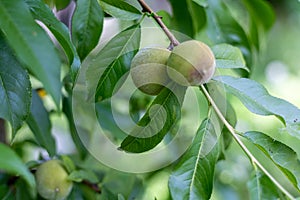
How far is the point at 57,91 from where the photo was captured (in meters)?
0.40

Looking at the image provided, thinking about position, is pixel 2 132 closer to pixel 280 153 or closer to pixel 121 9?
pixel 121 9

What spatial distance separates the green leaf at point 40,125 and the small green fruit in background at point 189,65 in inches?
12.1

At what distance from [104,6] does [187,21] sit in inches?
12.0

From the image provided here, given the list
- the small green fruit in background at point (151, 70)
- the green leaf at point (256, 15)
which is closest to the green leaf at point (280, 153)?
the small green fruit in background at point (151, 70)

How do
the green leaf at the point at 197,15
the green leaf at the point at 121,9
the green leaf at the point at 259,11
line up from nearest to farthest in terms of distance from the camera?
the green leaf at the point at 121,9
the green leaf at the point at 197,15
the green leaf at the point at 259,11

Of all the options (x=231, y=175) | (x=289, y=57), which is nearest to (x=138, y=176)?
(x=231, y=175)

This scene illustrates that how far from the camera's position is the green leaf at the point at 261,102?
0.62m

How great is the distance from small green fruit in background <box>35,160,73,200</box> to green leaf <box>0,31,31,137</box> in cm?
21

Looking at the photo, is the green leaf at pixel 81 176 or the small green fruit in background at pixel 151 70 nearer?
the small green fruit in background at pixel 151 70

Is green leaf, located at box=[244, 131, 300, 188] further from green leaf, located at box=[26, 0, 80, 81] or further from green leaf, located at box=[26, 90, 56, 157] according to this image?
green leaf, located at box=[26, 90, 56, 157]

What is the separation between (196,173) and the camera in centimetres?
61

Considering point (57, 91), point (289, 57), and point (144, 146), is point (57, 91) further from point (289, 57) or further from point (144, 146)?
point (289, 57)

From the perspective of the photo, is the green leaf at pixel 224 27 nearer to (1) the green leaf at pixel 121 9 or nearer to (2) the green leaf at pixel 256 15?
(2) the green leaf at pixel 256 15

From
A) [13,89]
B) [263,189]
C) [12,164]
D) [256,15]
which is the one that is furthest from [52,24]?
[256,15]
